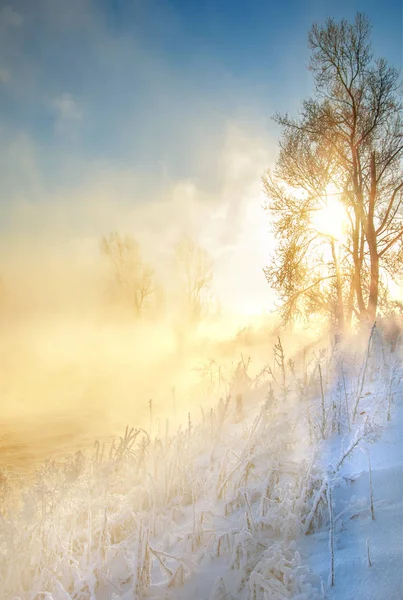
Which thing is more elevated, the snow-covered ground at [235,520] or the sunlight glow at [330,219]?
the sunlight glow at [330,219]

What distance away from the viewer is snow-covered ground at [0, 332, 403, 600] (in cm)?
173

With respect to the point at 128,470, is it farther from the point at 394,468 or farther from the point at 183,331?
the point at 183,331

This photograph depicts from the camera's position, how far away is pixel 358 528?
1.87 metres

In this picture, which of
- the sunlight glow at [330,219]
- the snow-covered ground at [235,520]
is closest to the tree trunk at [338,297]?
the sunlight glow at [330,219]

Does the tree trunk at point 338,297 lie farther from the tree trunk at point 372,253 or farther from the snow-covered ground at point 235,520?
the snow-covered ground at point 235,520

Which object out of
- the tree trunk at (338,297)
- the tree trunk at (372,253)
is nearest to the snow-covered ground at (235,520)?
the tree trunk at (372,253)

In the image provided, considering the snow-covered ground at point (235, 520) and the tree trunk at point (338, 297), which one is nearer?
the snow-covered ground at point (235, 520)

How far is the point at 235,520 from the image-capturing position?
2.39m

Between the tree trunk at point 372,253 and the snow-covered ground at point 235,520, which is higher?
the tree trunk at point 372,253

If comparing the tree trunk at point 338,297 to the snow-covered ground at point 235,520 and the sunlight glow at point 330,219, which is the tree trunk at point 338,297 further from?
the snow-covered ground at point 235,520

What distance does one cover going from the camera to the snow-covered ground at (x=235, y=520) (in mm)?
1731

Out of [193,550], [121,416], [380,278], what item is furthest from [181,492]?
[121,416]

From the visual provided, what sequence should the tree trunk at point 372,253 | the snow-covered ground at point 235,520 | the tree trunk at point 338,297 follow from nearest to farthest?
the snow-covered ground at point 235,520
the tree trunk at point 372,253
the tree trunk at point 338,297

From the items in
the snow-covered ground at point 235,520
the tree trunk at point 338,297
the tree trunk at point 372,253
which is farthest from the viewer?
the tree trunk at point 338,297
